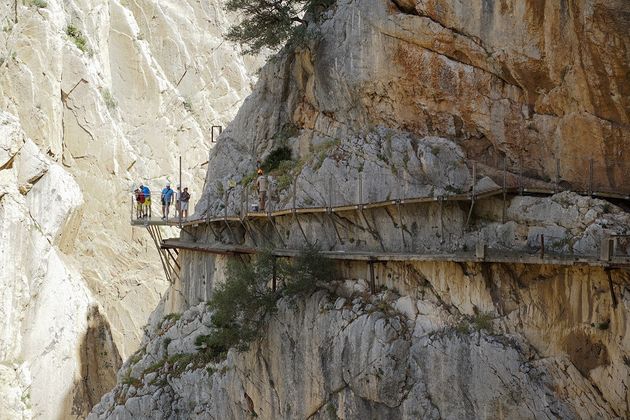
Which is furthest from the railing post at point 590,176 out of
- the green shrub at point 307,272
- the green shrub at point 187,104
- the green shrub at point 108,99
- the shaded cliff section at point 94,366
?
the green shrub at point 187,104

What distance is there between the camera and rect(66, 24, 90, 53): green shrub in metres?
53.9

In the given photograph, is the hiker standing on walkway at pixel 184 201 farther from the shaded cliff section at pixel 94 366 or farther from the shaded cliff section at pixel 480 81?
the shaded cliff section at pixel 94 366

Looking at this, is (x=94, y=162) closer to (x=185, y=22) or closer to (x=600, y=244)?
(x=185, y=22)

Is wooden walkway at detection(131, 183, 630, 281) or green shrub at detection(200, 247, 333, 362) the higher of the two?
wooden walkway at detection(131, 183, 630, 281)

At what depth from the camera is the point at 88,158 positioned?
52844 mm

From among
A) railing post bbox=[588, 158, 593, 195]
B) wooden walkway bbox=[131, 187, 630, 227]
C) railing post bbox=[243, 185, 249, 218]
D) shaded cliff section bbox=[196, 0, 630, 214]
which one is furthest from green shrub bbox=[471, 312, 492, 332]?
railing post bbox=[243, 185, 249, 218]

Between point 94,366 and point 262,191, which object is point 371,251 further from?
point 94,366

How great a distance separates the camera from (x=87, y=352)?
47.3 m

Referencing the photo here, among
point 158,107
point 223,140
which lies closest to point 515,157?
point 223,140

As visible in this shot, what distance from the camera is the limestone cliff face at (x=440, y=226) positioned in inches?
854

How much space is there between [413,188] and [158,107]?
115ft

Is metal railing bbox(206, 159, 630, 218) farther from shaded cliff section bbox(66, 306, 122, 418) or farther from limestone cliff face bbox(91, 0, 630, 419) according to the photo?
shaded cliff section bbox(66, 306, 122, 418)

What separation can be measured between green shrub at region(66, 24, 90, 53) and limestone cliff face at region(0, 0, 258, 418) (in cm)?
8

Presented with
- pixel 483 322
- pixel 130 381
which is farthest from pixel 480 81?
pixel 130 381
